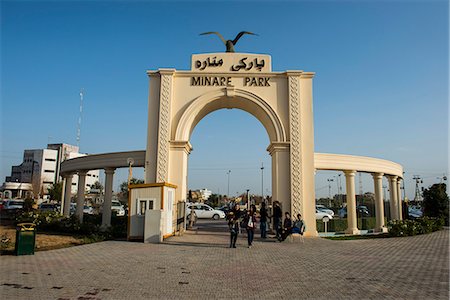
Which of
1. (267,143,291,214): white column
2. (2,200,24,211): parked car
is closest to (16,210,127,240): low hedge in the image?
(267,143,291,214): white column

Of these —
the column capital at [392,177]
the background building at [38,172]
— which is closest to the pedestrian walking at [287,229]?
the column capital at [392,177]

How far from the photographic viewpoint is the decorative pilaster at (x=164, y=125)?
664 inches

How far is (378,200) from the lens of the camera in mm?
20312

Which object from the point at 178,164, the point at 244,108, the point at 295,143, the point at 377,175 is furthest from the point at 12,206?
the point at 377,175

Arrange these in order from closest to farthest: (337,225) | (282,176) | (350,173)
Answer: (282,176)
(350,173)
(337,225)

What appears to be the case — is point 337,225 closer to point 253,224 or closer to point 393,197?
point 393,197

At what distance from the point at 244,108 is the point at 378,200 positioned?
32.9 feet

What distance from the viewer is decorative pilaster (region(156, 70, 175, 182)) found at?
16875 mm

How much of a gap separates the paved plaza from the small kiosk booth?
3.44 ft

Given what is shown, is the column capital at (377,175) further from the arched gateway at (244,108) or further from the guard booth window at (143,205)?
the guard booth window at (143,205)

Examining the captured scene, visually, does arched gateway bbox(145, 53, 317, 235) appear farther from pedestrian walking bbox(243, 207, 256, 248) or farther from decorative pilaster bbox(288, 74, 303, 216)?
pedestrian walking bbox(243, 207, 256, 248)

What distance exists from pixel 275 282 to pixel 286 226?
23.8 ft

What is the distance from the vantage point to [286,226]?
1411cm

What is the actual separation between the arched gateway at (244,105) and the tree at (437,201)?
10906 millimetres
